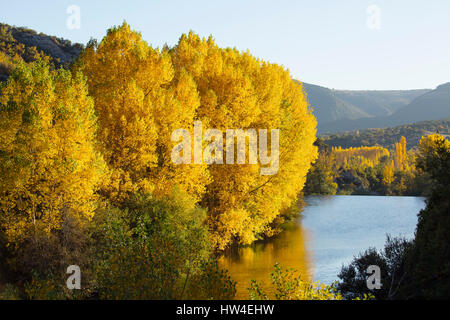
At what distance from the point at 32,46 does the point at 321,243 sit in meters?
68.0

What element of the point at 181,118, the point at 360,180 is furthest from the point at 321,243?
the point at 360,180

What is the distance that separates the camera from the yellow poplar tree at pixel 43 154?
1625 cm

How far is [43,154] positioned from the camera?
16.4 meters

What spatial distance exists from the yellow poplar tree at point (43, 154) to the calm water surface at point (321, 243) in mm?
8470

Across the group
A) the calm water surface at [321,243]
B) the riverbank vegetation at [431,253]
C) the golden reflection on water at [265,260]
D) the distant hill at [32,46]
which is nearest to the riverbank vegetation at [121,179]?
the golden reflection on water at [265,260]

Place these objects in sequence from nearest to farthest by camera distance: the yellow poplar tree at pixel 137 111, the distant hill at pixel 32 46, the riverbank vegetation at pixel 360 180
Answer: the yellow poplar tree at pixel 137 111 → the riverbank vegetation at pixel 360 180 → the distant hill at pixel 32 46

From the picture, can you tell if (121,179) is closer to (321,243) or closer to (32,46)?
(321,243)

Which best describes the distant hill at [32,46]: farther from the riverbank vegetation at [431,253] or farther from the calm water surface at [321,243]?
the riverbank vegetation at [431,253]

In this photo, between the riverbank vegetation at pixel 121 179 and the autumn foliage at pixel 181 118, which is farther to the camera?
the autumn foliage at pixel 181 118

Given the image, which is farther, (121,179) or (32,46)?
(32,46)

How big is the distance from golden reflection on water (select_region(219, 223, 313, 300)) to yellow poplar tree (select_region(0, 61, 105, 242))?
8.41 meters

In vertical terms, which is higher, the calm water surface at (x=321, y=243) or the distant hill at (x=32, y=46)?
the distant hill at (x=32, y=46)

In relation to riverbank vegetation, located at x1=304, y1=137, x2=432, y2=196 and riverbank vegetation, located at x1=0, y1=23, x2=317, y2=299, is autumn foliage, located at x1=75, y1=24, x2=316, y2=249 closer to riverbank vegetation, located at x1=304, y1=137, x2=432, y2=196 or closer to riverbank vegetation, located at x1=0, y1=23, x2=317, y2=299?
riverbank vegetation, located at x1=0, y1=23, x2=317, y2=299
